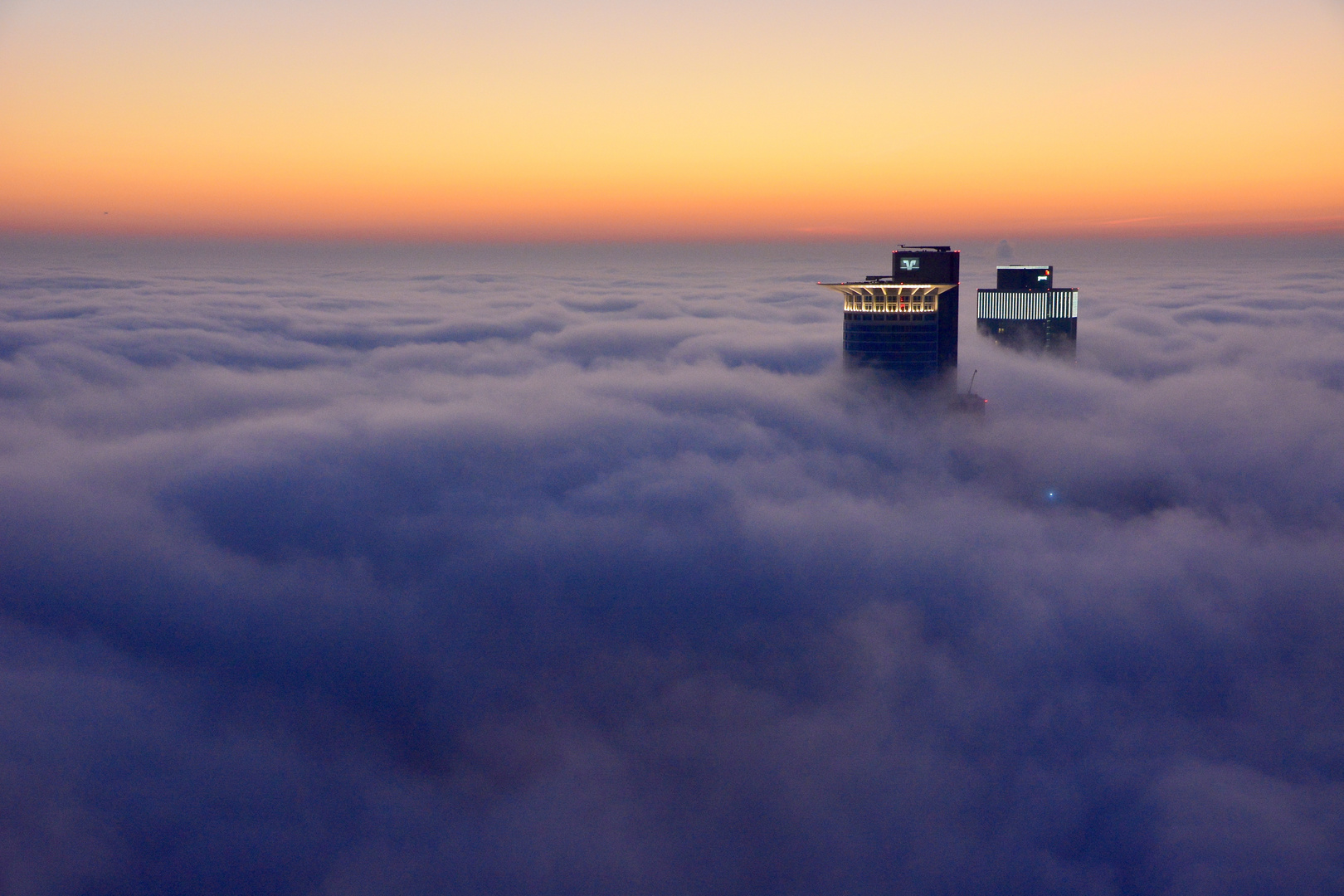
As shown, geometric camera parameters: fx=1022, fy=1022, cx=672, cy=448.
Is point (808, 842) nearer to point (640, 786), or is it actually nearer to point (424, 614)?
point (640, 786)

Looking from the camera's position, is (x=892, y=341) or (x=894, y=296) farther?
(x=894, y=296)

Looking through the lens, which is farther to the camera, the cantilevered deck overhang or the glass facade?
the glass facade

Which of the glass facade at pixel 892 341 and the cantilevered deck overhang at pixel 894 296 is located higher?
the cantilevered deck overhang at pixel 894 296

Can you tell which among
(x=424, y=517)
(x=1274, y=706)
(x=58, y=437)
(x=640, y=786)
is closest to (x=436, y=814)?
(x=640, y=786)

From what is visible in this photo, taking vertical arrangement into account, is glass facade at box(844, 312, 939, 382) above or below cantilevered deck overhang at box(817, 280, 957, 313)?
below

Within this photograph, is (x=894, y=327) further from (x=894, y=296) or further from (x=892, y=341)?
(x=894, y=296)

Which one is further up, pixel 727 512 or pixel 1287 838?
pixel 727 512

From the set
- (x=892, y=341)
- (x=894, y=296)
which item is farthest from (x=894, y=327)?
(x=894, y=296)

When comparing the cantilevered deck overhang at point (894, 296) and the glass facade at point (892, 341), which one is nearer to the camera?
the cantilevered deck overhang at point (894, 296)
